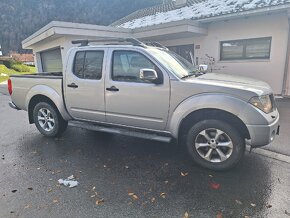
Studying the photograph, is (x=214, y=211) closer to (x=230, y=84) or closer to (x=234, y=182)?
(x=234, y=182)

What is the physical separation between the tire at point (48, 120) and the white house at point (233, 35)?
6316 mm

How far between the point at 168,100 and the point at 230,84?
38.6 inches

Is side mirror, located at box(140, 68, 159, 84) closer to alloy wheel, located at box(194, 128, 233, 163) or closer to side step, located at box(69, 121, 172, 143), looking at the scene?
side step, located at box(69, 121, 172, 143)

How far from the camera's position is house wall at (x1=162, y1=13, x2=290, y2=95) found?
29.9 feet

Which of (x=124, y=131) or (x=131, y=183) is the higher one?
(x=124, y=131)

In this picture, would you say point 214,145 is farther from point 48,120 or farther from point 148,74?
point 48,120

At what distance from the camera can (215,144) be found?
3.69 m

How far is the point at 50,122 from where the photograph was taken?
17.6 feet

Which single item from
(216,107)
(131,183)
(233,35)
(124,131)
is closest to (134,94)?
(124,131)

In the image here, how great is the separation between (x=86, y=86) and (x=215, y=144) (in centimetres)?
258

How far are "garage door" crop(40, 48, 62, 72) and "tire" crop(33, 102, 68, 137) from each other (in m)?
10.1

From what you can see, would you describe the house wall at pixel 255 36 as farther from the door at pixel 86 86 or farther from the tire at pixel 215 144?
the door at pixel 86 86

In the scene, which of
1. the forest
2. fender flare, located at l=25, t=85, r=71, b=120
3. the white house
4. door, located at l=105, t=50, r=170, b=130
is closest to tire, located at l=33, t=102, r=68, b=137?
fender flare, located at l=25, t=85, r=71, b=120

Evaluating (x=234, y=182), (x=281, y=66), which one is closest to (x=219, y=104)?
(x=234, y=182)
